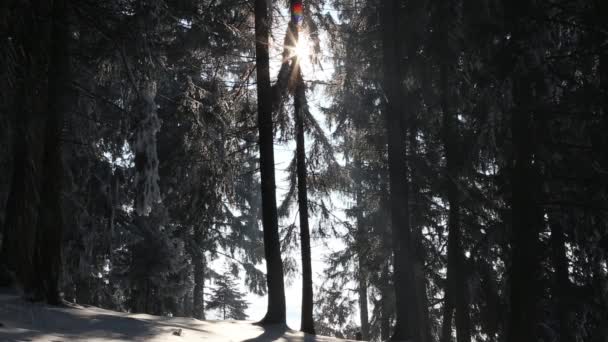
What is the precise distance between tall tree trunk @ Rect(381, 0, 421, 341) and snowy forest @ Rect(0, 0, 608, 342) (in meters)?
0.05

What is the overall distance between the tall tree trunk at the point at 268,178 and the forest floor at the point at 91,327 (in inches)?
61.4

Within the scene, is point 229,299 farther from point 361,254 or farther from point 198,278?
point 361,254

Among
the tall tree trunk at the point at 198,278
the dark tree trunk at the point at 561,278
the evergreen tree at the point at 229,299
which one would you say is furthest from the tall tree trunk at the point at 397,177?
the evergreen tree at the point at 229,299

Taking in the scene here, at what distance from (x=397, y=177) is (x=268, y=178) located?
3145 mm

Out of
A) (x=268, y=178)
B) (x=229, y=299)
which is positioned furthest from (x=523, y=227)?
(x=229, y=299)

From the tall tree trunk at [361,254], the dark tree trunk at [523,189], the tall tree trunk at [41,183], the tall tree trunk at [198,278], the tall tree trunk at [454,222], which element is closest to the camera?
the tall tree trunk at [41,183]

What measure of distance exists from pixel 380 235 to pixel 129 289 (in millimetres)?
8723

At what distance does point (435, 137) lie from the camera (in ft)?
47.6

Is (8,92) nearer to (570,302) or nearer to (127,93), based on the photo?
(127,93)

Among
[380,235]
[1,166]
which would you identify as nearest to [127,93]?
[1,166]

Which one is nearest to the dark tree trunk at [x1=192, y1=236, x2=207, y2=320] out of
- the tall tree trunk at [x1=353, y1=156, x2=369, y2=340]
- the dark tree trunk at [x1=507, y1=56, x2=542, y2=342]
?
the tall tree trunk at [x1=353, y1=156, x2=369, y2=340]

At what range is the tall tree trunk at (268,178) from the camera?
37.9ft

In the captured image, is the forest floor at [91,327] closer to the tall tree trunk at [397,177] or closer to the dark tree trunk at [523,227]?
the tall tree trunk at [397,177]

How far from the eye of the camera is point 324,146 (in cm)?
1442
